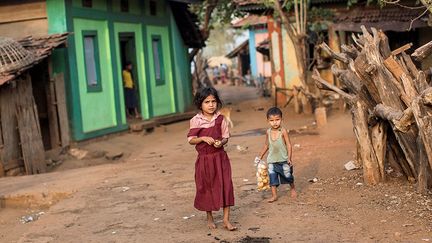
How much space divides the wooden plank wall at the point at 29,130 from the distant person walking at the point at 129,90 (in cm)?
451

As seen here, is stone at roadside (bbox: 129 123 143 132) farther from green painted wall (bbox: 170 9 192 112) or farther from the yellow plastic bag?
the yellow plastic bag

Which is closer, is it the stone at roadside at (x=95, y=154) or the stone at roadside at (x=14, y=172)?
the stone at roadside at (x=14, y=172)

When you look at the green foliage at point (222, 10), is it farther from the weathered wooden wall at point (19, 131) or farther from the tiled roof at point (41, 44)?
the weathered wooden wall at point (19, 131)

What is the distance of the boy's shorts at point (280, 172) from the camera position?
7.44 metres

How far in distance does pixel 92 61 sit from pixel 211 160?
968cm

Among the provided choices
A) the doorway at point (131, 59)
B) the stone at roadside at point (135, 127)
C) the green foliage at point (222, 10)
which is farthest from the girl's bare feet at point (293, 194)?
the green foliage at point (222, 10)

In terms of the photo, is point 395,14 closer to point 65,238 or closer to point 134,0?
point 134,0

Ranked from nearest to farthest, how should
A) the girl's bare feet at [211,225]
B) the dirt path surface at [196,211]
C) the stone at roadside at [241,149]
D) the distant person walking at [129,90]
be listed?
1. the dirt path surface at [196,211]
2. the girl's bare feet at [211,225]
3. the stone at roadside at [241,149]
4. the distant person walking at [129,90]

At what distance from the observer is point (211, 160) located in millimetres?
6309

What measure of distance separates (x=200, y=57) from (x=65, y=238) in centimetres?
2209

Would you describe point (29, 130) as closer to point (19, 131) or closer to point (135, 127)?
point (19, 131)

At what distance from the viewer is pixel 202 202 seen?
6.32m

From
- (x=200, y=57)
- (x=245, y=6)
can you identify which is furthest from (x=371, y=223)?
(x=200, y=57)

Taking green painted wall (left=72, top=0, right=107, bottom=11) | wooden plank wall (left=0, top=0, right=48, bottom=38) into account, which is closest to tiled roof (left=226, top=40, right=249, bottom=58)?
green painted wall (left=72, top=0, right=107, bottom=11)
